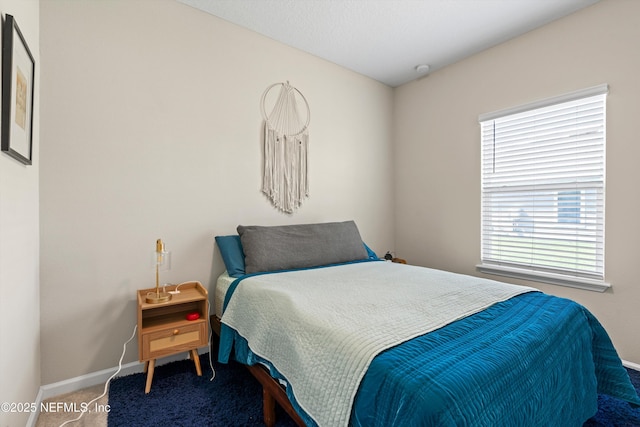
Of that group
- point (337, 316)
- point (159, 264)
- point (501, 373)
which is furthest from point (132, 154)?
point (501, 373)

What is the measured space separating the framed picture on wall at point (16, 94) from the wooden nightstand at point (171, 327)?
100 centimetres

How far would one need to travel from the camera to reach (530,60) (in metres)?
2.54

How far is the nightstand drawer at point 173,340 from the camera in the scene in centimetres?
176

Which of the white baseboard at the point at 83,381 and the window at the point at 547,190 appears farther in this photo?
the window at the point at 547,190

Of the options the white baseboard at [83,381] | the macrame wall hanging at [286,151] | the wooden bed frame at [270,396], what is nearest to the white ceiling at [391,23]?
the macrame wall hanging at [286,151]

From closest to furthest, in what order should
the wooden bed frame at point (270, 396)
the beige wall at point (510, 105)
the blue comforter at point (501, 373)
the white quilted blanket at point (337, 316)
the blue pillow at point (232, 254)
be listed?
the blue comforter at point (501, 373)
the white quilted blanket at point (337, 316)
the wooden bed frame at point (270, 396)
the beige wall at point (510, 105)
the blue pillow at point (232, 254)

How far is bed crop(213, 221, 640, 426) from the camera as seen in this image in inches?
36.0

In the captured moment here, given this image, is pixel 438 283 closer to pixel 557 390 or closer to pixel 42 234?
pixel 557 390

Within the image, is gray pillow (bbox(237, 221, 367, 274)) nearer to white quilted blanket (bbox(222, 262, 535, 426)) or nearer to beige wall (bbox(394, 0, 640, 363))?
white quilted blanket (bbox(222, 262, 535, 426))

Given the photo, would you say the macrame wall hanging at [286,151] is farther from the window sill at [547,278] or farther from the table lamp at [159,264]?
the window sill at [547,278]

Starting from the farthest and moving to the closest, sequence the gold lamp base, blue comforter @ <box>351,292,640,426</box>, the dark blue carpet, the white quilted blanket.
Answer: the gold lamp base, the dark blue carpet, the white quilted blanket, blue comforter @ <box>351,292,640,426</box>

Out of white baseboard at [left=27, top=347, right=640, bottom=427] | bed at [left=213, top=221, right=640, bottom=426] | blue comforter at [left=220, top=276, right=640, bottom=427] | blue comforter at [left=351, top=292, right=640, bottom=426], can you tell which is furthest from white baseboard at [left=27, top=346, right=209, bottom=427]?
blue comforter at [left=351, top=292, right=640, bottom=426]

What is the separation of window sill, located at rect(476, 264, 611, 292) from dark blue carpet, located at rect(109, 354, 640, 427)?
58cm

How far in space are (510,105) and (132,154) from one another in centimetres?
308
